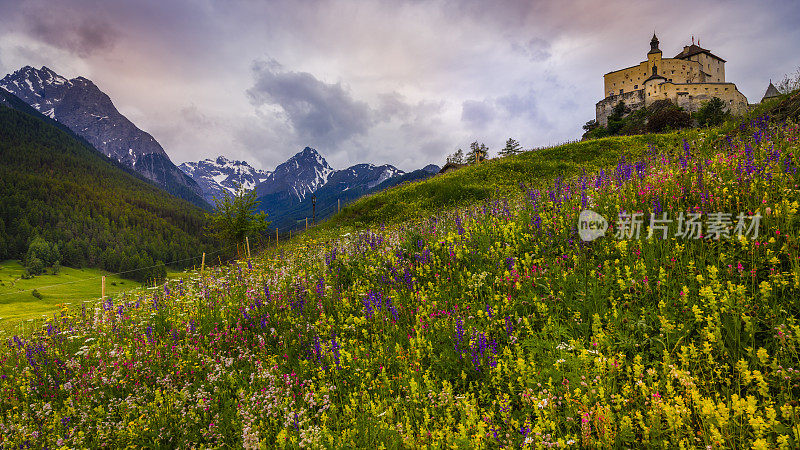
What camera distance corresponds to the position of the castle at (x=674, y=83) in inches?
3484

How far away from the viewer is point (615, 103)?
323ft

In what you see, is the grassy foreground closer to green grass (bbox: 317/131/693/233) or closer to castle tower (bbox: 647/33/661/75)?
green grass (bbox: 317/131/693/233)

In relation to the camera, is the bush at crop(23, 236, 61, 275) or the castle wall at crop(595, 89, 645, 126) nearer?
the castle wall at crop(595, 89, 645, 126)

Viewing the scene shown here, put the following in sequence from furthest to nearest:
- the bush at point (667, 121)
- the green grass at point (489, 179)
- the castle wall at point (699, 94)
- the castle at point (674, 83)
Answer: the castle at point (674, 83) → the castle wall at point (699, 94) → the bush at point (667, 121) → the green grass at point (489, 179)

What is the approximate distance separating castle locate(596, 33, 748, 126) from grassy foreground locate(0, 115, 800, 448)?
10795 centimetres

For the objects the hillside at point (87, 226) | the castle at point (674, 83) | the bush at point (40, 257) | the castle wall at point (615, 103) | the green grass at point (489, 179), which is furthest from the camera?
the hillside at point (87, 226)

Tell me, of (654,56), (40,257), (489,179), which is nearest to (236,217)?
(489,179)

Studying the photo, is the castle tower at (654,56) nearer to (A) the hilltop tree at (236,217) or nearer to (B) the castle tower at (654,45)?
(B) the castle tower at (654,45)

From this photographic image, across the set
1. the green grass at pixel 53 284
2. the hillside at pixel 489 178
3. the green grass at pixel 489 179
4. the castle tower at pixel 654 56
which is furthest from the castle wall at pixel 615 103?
the green grass at pixel 53 284

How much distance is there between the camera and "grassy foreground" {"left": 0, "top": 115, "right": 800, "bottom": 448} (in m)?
2.75

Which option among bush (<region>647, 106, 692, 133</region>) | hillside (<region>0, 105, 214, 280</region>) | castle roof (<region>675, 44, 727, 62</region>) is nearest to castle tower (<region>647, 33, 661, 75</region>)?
castle roof (<region>675, 44, 727, 62</region>)

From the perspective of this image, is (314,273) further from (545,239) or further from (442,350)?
(545,239)

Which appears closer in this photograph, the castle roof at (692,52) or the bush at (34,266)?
the castle roof at (692,52)

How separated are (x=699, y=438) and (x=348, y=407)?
2845 mm
